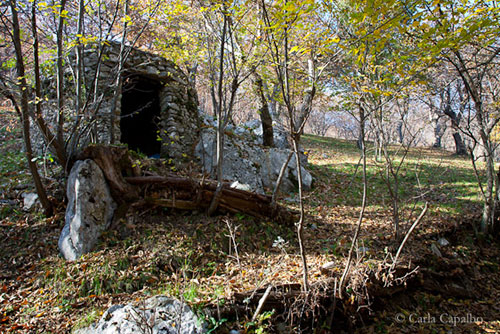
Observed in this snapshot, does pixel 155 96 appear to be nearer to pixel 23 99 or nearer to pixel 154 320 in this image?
pixel 23 99

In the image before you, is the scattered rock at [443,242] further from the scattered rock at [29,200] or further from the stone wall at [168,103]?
the scattered rock at [29,200]

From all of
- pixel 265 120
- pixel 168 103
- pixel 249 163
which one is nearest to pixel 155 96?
pixel 168 103

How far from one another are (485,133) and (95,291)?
5977mm

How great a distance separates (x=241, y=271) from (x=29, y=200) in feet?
11.4

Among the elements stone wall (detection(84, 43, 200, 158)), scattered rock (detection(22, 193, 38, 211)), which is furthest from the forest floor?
stone wall (detection(84, 43, 200, 158))

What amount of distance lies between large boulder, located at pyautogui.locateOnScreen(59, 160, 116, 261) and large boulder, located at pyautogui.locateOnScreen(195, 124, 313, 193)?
242cm

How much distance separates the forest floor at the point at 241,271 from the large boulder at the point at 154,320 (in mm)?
118

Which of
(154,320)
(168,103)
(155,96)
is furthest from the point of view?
(155,96)

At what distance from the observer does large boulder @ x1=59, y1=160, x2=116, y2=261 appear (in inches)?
133

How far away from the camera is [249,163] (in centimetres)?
661

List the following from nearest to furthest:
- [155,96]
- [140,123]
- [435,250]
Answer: [435,250]
[155,96]
[140,123]

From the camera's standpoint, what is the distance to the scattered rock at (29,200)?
411 cm

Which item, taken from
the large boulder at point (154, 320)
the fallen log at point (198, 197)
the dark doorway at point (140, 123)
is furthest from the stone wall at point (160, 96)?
the large boulder at point (154, 320)

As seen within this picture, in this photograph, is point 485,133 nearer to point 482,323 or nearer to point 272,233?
point 482,323
